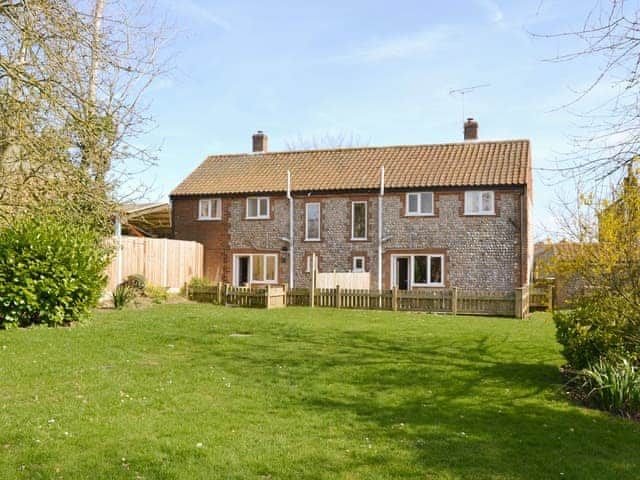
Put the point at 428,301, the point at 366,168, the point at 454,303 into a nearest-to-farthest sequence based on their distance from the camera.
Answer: the point at 454,303 → the point at 428,301 → the point at 366,168

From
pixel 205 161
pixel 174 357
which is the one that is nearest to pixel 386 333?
pixel 174 357

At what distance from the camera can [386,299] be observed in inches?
934

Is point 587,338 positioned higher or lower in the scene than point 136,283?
lower

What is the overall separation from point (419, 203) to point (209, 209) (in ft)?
37.6

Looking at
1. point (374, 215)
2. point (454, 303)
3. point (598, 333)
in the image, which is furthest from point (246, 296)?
point (598, 333)

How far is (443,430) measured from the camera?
24.7ft

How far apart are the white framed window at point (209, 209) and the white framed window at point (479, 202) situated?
43.0 feet

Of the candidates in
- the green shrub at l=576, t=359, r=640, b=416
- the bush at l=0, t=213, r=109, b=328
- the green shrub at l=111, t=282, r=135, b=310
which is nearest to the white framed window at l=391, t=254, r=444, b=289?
the green shrub at l=111, t=282, r=135, b=310

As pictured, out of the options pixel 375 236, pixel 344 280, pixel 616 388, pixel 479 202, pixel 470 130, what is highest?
pixel 470 130

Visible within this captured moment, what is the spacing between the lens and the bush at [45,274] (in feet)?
48.0

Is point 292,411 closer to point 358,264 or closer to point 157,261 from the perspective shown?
point 157,261

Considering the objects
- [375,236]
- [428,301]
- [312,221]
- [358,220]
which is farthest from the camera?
[312,221]

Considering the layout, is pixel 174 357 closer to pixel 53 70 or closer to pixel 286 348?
pixel 286 348

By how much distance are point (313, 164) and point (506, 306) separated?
15.3 m
